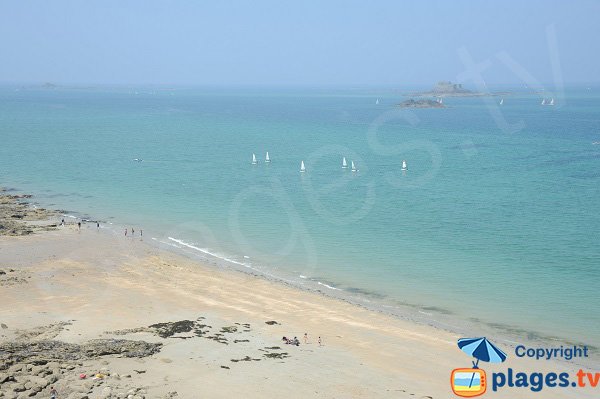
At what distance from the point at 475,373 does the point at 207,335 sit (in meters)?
10.3

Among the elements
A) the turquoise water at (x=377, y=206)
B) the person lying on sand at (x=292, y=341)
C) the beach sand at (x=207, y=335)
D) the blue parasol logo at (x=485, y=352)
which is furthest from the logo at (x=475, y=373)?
the person lying on sand at (x=292, y=341)

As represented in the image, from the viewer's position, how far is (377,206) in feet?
163

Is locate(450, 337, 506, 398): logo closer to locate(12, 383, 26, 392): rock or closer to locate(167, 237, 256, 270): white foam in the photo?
locate(12, 383, 26, 392): rock

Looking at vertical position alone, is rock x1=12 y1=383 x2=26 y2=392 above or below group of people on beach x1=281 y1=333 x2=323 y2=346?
above

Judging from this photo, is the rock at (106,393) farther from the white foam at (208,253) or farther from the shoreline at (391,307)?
the white foam at (208,253)

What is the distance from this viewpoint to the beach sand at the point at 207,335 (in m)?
20.1

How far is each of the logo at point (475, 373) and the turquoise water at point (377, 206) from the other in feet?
16.9

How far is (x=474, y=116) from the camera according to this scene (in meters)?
149

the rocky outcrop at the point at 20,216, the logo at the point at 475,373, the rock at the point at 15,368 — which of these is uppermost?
the rocky outcrop at the point at 20,216

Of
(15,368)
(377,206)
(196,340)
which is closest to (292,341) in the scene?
(196,340)

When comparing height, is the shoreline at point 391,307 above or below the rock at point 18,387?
below

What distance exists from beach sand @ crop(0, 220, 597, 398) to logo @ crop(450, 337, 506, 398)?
0.36 meters

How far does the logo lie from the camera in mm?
20766

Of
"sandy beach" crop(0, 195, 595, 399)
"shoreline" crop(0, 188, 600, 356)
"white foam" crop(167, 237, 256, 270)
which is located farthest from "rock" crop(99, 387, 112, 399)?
"white foam" crop(167, 237, 256, 270)
